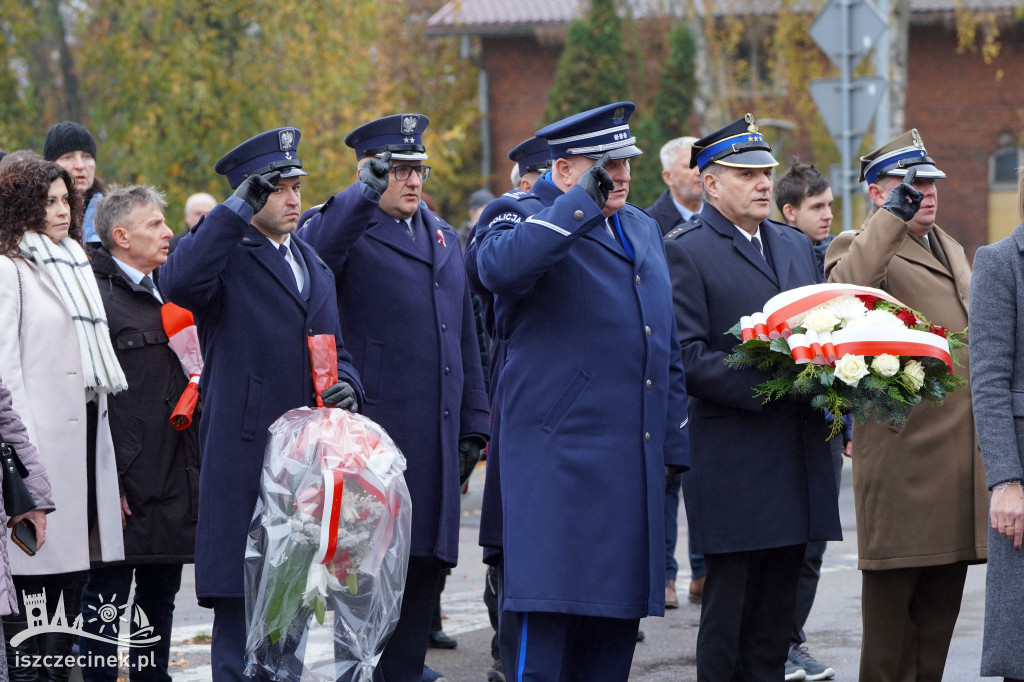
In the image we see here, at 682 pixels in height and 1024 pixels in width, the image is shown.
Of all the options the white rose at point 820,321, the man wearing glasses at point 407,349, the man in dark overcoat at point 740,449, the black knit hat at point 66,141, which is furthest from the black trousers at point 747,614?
the black knit hat at point 66,141

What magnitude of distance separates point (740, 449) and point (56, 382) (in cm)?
272

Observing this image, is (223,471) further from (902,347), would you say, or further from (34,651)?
(902,347)

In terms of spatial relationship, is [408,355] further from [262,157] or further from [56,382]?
[56,382]

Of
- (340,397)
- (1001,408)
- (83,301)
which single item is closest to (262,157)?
(340,397)

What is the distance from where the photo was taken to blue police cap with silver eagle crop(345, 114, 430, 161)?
19.0ft

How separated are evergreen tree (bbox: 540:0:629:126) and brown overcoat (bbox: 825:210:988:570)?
21475 mm

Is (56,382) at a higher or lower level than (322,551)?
higher

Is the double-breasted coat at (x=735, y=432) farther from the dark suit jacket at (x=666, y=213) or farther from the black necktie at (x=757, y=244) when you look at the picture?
the dark suit jacket at (x=666, y=213)

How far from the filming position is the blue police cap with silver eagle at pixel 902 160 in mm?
5977

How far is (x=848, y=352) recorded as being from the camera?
5094mm

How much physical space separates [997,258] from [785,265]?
119 centimetres

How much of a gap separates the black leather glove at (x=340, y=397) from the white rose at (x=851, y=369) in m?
1.72

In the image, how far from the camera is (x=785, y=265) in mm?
5793

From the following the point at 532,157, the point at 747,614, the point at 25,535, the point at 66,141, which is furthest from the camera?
the point at 66,141
